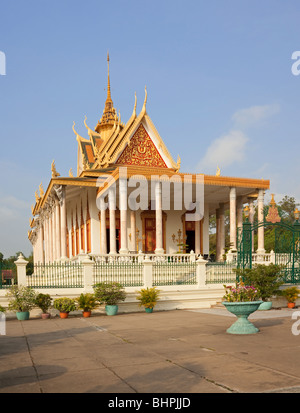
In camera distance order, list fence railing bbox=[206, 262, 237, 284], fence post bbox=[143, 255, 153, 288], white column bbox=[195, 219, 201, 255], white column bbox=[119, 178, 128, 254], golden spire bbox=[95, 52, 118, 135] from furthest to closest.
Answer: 1. golden spire bbox=[95, 52, 118, 135]
2. white column bbox=[195, 219, 201, 255]
3. white column bbox=[119, 178, 128, 254]
4. fence railing bbox=[206, 262, 237, 284]
5. fence post bbox=[143, 255, 153, 288]

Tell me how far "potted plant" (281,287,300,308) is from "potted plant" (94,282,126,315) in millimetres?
6300

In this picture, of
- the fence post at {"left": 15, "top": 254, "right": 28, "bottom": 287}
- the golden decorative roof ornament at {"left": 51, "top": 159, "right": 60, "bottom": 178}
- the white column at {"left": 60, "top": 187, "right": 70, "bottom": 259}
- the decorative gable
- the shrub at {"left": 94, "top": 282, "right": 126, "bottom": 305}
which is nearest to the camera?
the shrub at {"left": 94, "top": 282, "right": 126, "bottom": 305}

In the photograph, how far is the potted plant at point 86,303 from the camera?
48.0ft

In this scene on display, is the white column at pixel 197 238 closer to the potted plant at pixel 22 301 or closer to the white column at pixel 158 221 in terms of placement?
the white column at pixel 158 221

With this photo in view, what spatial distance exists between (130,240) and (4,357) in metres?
19.2

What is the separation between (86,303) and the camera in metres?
14.6

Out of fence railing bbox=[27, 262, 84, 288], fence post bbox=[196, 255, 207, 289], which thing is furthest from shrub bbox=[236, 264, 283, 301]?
fence railing bbox=[27, 262, 84, 288]

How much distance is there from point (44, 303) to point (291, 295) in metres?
9.23

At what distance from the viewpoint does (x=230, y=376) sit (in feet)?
19.1

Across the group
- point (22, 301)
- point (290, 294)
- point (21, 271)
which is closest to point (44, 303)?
point (22, 301)

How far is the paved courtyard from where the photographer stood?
5.47 m

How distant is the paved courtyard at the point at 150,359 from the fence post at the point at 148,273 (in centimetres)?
468

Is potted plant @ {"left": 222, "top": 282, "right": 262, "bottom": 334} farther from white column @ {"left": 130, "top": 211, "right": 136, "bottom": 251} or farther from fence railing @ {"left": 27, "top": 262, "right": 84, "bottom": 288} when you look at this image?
white column @ {"left": 130, "top": 211, "right": 136, "bottom": 251}
